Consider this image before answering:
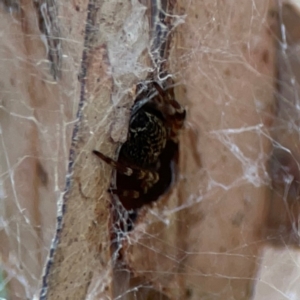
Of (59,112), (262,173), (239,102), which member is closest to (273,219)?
(262,173)

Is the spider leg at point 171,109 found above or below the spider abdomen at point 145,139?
above

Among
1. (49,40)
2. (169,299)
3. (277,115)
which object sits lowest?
(169,299)

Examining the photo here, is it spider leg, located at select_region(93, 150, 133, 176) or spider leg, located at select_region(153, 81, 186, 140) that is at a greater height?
spider leg, located at select_region(153, 81, 186, 140)

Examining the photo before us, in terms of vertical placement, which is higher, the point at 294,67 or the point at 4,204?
the point at 294,67

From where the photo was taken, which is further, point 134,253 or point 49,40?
point 134,253

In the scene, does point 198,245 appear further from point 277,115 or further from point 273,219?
point 277,115
